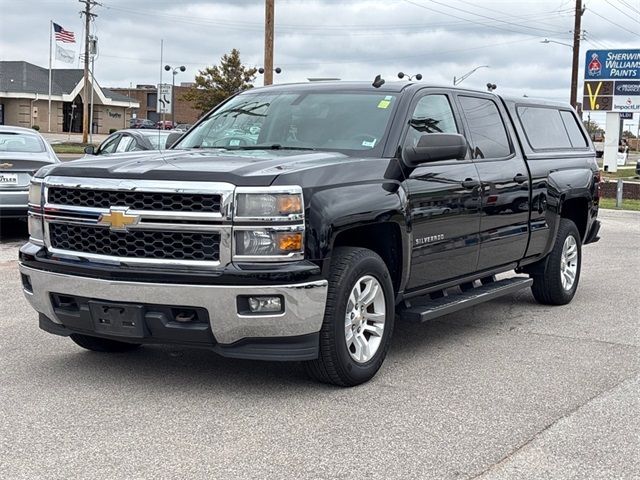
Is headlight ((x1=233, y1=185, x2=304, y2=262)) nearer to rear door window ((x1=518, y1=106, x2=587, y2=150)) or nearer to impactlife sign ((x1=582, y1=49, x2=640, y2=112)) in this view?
rear door window ((x1=518, y1=106, x2=587, y2=150))

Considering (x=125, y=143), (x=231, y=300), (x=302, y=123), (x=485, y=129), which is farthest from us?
(x=125, y=143)

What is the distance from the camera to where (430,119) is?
6.62 metres

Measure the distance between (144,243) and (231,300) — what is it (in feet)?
2.05

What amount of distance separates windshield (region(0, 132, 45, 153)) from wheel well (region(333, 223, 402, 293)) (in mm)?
8233

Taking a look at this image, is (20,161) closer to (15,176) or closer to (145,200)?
(15,176)

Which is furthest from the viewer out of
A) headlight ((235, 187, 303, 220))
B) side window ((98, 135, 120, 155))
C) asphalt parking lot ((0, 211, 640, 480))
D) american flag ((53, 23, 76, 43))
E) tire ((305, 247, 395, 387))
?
american flag ((53, 23, 76, 43))

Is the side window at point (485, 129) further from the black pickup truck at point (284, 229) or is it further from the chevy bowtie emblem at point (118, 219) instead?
the chevy bowtie emblem at point (118, 219)

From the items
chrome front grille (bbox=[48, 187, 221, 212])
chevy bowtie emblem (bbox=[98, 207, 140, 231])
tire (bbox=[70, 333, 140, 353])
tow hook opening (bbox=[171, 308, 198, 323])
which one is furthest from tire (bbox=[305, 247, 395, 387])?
tire (bbox=[70, 333, 140, 353])

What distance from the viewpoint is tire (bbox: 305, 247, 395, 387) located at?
17.1ft

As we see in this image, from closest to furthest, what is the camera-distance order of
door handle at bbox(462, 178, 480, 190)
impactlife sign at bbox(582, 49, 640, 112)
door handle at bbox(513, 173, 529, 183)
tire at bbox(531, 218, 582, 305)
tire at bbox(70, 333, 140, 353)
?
tire at bbox(70, 333, 140, 353) → door handle at bbox(462, 178, 480, 190) → door handle at bbox(513, 173, 529, 183) → tire at bbox(531, 218, 582, 305) → impactlife sign at bbox(582, 49, 640, 112)

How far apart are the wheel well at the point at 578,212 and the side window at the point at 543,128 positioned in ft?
1.90

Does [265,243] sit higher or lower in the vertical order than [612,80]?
lower

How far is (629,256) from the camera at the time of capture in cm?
1271

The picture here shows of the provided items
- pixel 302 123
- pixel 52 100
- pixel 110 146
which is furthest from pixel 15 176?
pixel 52 100
